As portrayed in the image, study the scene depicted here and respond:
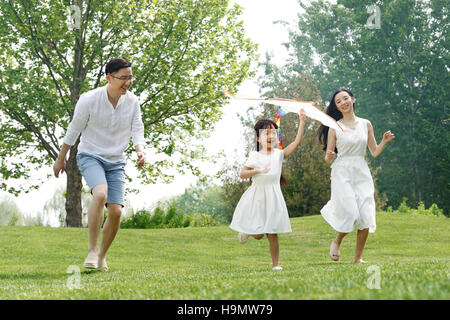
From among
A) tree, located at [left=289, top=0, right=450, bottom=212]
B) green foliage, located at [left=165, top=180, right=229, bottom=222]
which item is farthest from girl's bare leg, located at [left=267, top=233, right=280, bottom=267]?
green foliage, located at [left=165, top=180, right=229, bottom=222]

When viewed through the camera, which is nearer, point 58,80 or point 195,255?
point 195,255

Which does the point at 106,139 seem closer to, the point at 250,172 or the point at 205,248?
the point at 250,172

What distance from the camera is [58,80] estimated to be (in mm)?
18891


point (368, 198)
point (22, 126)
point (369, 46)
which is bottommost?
point (368, 198)

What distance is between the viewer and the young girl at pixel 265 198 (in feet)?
21.7

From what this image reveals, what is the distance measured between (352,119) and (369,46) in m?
30.3

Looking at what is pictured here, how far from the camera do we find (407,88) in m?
36.2

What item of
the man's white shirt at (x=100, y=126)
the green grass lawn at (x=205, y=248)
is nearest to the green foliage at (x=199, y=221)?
the green grass lawn at (x=205, y=248)

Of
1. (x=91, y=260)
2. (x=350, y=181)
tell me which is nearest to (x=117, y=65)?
(x=91, y=260)

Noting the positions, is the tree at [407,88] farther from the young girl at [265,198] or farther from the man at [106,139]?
the man at [106,139]

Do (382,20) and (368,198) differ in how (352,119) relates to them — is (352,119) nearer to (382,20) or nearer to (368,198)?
(368,198)

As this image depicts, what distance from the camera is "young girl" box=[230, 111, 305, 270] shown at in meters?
6.61
